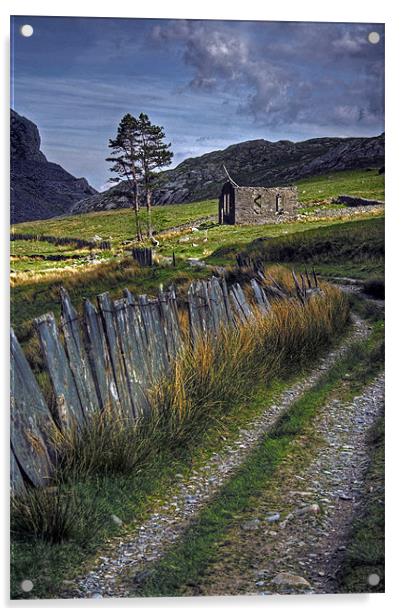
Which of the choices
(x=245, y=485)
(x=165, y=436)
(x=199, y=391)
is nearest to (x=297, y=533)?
(x=245, y=485)

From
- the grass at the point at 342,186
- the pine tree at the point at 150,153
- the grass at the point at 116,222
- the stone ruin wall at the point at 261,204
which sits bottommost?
the grass at the point at 116,222

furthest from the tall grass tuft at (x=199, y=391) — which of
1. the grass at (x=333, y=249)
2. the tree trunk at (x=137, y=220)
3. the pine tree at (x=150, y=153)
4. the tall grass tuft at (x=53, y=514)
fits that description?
the pine tree at (x=150, y=153)

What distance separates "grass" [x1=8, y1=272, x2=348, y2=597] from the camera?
2.99 m

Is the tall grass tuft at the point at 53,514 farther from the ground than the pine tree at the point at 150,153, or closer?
closer

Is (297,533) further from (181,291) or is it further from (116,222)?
(116,222)

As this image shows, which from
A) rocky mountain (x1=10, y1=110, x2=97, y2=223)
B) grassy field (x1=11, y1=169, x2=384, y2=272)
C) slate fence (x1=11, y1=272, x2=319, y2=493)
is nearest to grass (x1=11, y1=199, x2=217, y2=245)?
grassy field (x1=11, y1=169, x2=384, y2=272)

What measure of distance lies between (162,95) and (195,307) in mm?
1263

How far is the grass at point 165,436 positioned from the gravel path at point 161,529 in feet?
0.24

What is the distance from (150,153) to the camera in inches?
151

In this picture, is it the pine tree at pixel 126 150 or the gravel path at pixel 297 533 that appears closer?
the gravel path at pixel 297 533
